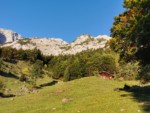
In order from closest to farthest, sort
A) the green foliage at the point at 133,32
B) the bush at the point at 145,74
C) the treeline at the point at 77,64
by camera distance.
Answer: the green foliage at the point at 133,32, the bush at the point at 145,74, the treeline at the point at 77,64

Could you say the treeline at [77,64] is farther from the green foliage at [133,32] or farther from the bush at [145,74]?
the bush at [145,74]

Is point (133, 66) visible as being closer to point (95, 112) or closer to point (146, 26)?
point (146, 26)

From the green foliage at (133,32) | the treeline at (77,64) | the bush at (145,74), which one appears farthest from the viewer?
the treeline at (77,64)

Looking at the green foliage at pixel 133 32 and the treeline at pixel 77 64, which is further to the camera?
the treeline at pixel 77 64

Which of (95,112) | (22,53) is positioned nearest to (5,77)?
(22,53)

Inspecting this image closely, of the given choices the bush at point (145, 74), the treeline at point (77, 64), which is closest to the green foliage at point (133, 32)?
the bush at point (145, 74)

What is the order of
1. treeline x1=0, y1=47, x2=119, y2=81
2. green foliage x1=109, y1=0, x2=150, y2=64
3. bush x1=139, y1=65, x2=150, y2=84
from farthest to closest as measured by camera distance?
treeline x1=0, y1=47, x2=119, y2=81, bush x1=139, y1=65, x2=150, y2=84, green foliage x1=109, y1=0, x2=150, y2=64

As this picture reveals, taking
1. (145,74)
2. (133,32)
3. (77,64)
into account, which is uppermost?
(77,64)

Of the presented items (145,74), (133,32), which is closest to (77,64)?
(145,74)

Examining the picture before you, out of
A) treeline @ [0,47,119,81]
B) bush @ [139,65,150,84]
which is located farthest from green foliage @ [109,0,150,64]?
treeline @ [0,47,119,81]

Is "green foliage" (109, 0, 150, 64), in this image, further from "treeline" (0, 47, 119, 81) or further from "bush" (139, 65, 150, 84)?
"treeline" (0, 47, 119, 81)

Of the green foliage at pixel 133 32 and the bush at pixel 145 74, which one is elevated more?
the green foliage at pixel 133 32

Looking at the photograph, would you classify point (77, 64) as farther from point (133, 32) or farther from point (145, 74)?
point (133, 32)

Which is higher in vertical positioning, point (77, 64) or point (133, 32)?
point (77, 64)
